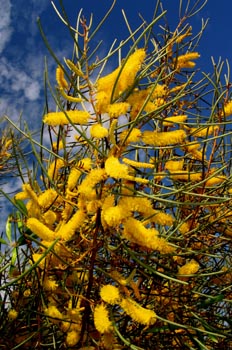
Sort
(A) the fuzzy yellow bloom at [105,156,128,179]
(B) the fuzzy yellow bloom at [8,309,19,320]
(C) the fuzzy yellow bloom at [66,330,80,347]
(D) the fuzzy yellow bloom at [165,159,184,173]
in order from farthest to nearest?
(D) the fuzzy yellow bloom at [165,159,184,173] → (B) the fuzzy yellow bloom at [8,309,19,320] → (C) the fuzzy yellow bloom at [66,330,80,347] → (A) the fuzzy yellow bloom at [105,156,128,179]

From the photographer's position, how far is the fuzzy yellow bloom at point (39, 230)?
3.70 feet

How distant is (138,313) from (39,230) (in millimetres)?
297

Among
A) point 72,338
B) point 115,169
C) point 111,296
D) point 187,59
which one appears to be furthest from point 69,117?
point 187,59

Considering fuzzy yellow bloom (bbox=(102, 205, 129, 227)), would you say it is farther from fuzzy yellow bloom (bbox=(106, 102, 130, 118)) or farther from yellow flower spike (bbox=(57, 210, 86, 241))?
fuzzy yellow bloom (bbox=(106, 102, 130, 118))

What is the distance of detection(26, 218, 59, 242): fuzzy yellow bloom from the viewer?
3.70ft

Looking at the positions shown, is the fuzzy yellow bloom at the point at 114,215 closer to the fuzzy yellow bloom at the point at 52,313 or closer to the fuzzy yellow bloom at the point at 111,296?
the fuzzy yellow bloom at the point at 111,296

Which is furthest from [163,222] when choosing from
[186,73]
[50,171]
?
[186,73]

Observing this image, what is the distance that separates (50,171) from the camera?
1382mm

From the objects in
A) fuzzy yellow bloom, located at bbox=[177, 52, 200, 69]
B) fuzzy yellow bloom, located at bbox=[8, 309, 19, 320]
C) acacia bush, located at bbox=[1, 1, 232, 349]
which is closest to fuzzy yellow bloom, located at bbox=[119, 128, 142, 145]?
acacia bush, located at bbox=[1, 1, 232, 349]

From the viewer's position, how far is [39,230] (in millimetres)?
1134

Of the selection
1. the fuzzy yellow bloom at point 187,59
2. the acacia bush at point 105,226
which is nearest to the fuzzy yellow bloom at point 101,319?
the acacia bush at point 105,226

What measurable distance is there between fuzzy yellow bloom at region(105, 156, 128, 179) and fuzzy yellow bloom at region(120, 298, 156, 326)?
305 mm

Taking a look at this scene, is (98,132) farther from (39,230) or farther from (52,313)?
(52,313)

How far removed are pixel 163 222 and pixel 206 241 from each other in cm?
67
